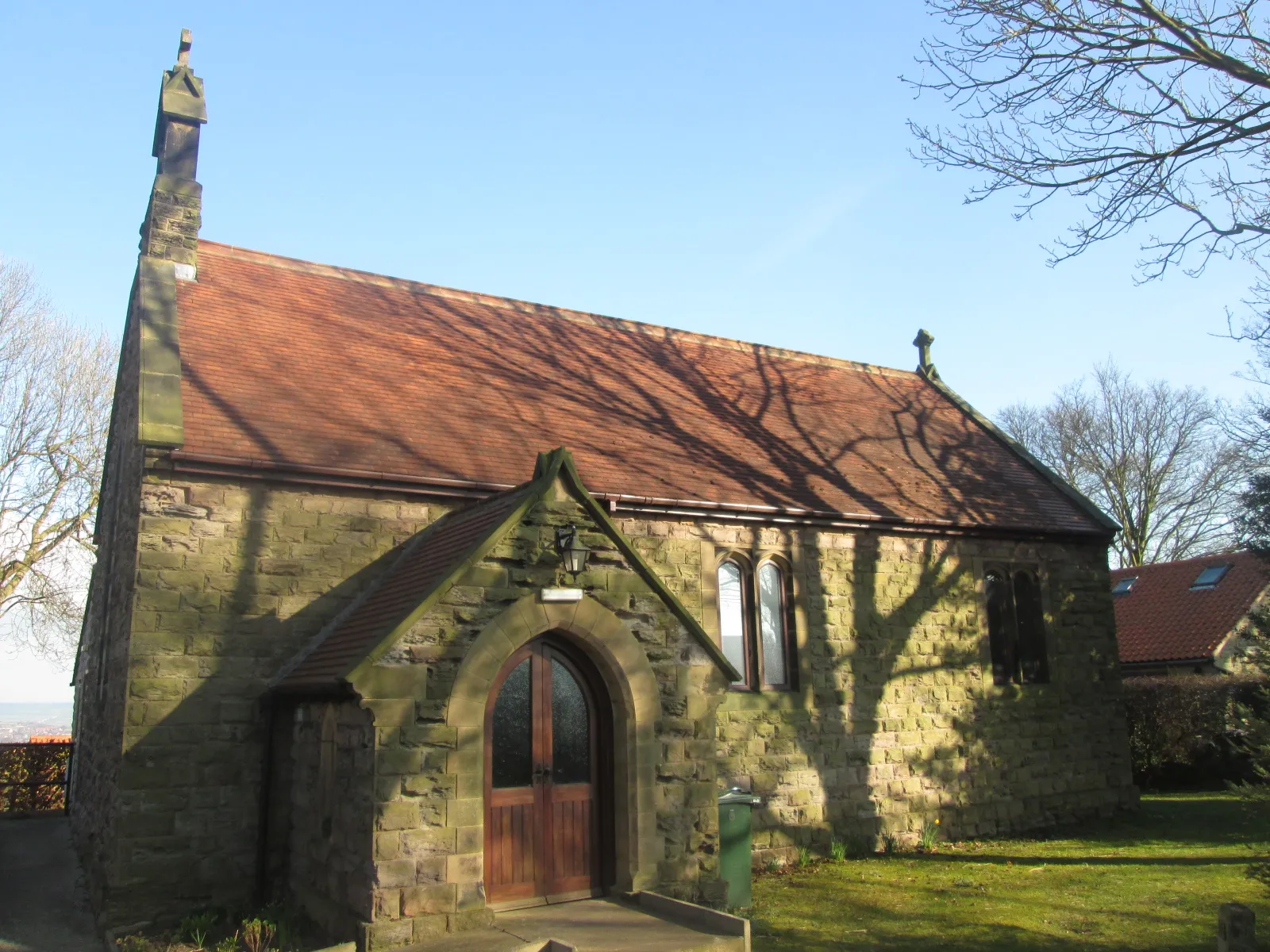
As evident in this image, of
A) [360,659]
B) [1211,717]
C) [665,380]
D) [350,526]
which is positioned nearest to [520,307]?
[665,380]

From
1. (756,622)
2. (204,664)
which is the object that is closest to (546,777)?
(204,664)

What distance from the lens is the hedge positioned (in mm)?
21203

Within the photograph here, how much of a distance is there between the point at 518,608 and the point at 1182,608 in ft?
87.0

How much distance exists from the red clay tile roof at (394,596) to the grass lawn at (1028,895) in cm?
443

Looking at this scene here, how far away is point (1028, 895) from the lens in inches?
441

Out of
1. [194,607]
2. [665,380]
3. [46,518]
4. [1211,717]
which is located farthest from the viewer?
[46,518]

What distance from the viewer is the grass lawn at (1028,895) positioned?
938 cm

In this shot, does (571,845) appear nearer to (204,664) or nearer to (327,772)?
(327,772)

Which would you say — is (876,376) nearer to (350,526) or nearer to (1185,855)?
(1185,855)

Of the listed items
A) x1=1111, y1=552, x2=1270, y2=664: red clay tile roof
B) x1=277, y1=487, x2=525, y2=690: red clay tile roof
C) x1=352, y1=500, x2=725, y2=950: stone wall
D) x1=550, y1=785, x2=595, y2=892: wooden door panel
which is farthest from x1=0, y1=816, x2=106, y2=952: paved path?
x1=1111, y1=552, x2=1270, y2=664: red clay tile roof

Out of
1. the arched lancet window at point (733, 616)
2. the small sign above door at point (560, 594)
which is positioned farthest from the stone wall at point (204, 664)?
the arched lancet window at point (733, 616)

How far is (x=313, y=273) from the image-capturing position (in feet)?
52.9

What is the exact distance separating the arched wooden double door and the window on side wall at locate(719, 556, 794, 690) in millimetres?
4236

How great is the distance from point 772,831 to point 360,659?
7191mm
